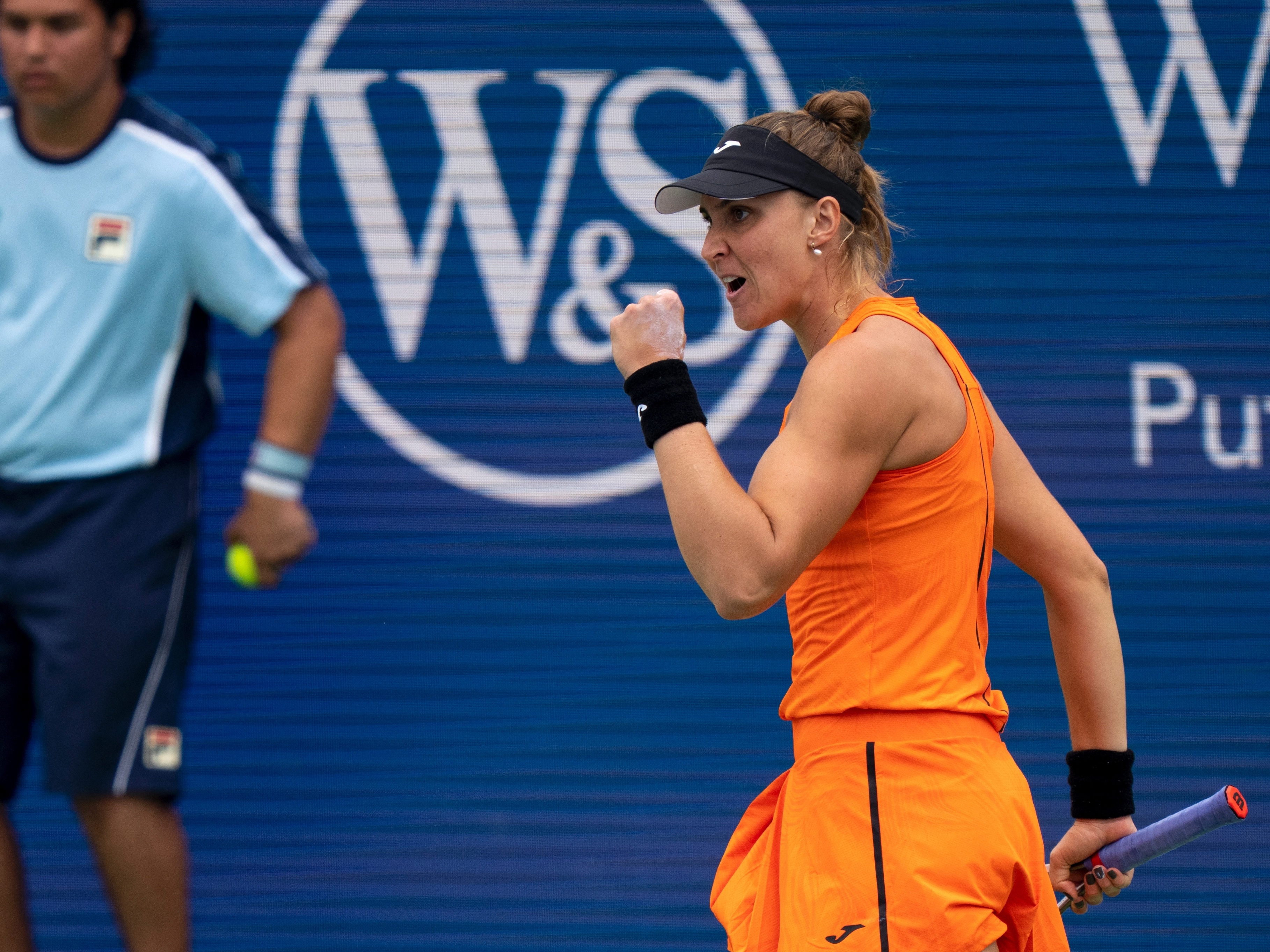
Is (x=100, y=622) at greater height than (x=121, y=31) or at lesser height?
lesser

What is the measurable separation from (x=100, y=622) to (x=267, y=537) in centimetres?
33

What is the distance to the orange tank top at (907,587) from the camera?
201 cm

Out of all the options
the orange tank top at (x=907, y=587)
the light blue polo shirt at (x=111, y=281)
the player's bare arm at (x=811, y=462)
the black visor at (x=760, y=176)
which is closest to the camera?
the player's bare arm at (x=811, y=462)

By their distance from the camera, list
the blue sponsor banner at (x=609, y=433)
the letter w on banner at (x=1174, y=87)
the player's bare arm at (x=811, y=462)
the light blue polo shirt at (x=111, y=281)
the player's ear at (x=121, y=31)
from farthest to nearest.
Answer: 1. the letter w on banner at (x=1174, y=87)
2. the blue sponsor banner at (x=609, y=433)
3. the player's ear at (x=121, y=31)
4. the light blue polo shirt at (x=111, y=281)
5. the player's bare arm at (x=811, y=462)

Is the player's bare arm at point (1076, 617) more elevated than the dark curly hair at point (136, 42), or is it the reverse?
the dark curly hair at point (136, 42)

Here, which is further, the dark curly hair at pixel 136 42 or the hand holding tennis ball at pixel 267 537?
the dark curly hair at pixel 136 42

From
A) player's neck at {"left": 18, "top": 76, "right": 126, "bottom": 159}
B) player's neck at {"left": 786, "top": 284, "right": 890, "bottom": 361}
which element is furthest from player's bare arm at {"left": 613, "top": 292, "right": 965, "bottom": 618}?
player's neck at {"left": 18, "top": 76, "right": 126, "bottom": 159}

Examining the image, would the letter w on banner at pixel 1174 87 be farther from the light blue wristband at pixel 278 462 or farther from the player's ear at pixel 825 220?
the light blue wristband at pixel 278 462

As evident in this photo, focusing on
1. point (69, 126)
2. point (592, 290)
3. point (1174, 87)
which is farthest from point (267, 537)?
point (1174, 87)

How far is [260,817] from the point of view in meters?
4.12

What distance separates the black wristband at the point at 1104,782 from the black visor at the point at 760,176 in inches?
43.5

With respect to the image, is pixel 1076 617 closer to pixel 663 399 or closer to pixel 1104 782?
pixel 1104 782

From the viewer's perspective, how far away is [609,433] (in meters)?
4.21

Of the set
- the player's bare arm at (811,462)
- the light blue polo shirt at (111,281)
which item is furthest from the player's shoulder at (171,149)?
the player's bare arm at (811,462)
